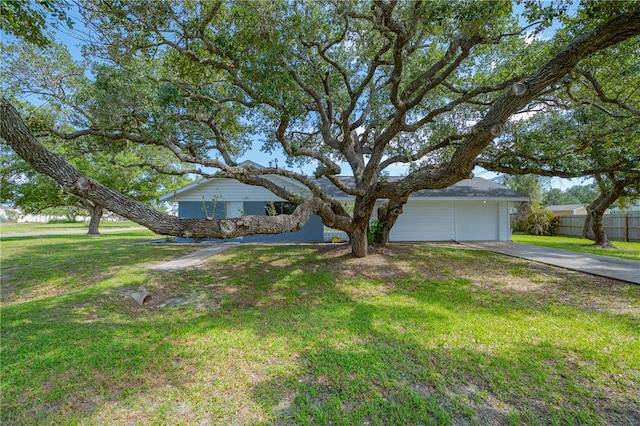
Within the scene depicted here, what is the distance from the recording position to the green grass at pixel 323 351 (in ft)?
8.33

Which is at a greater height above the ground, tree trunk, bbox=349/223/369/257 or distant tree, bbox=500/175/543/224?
A: distant tree, bbox=500/175/543/224

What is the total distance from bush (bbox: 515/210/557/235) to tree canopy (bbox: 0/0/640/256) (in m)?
14.6

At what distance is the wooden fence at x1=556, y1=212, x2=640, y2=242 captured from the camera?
1625 centimetres

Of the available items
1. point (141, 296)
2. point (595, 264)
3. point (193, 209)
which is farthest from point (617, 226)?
point (193, 209)

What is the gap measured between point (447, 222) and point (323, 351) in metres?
13.4

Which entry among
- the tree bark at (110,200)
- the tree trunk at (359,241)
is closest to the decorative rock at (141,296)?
the tree bark at (110,200)

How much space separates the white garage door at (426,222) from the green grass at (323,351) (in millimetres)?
7787

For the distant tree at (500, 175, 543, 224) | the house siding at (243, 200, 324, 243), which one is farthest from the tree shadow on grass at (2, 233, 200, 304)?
the distant tree at (500, 175, 543, 224)

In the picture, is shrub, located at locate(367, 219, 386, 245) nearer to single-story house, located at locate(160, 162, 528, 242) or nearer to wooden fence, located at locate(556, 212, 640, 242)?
single-story house, located at locate(160, 162, 528, 242)

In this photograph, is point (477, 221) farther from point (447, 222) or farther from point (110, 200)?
→ point (110, 200)

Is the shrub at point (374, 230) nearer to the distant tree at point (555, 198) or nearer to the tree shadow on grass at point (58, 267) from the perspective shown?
the tree shadow on grass at point (58, 267)

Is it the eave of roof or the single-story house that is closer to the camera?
the eave of roof

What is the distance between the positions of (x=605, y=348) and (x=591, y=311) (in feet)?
5.57

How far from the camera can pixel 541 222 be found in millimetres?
20062
